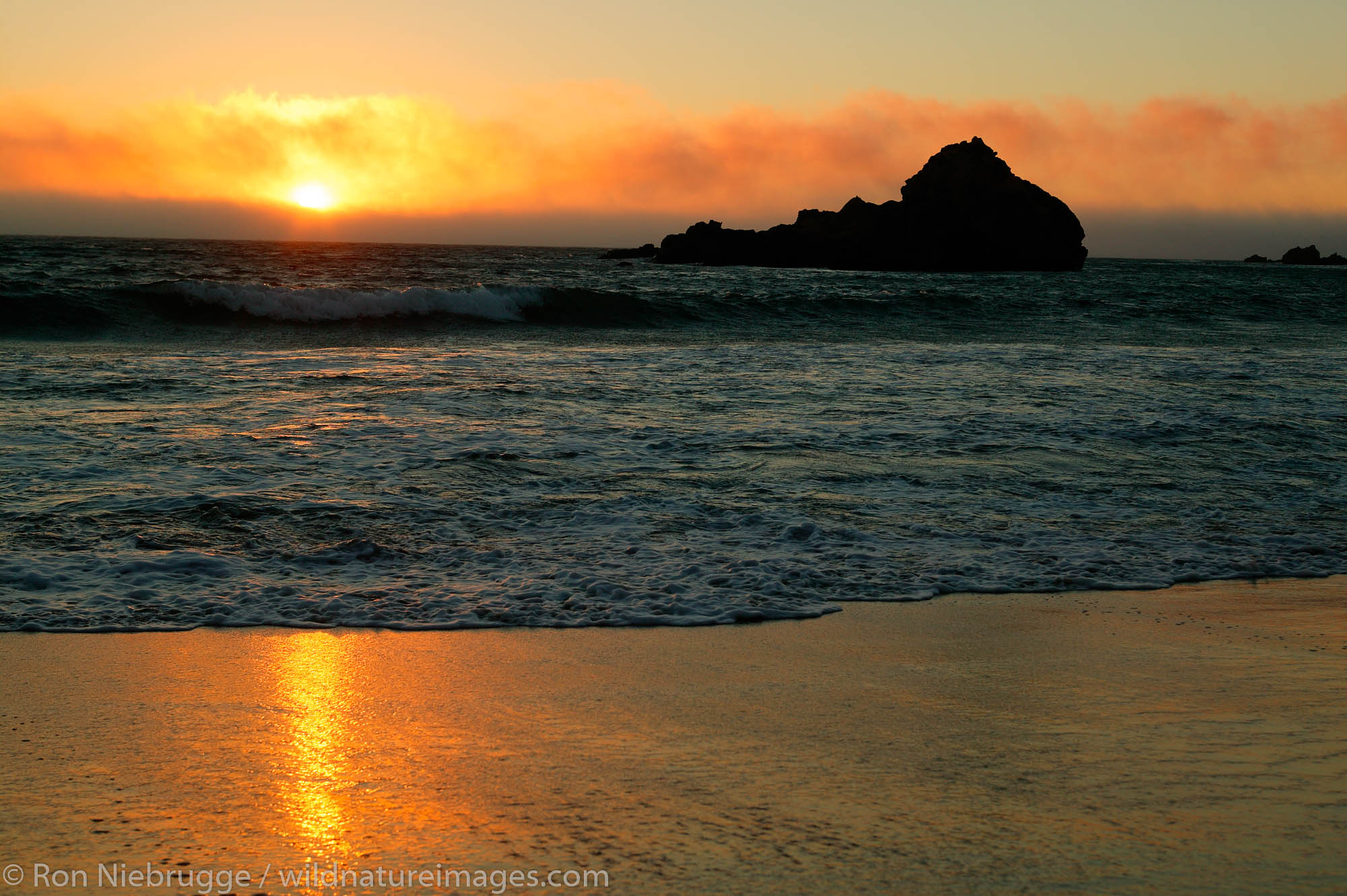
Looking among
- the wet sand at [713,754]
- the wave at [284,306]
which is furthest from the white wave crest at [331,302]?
Answer: the wet sand at [713,754]

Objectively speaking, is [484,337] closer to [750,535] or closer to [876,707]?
[750,535]

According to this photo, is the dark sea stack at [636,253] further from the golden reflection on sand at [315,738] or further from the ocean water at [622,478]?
the golden reflection on sand at [315,738]

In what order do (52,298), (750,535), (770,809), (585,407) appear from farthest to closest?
(52,298), (585,407), (750,535), (770,809)

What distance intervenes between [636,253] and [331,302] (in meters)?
75.8

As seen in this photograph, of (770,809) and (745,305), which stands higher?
(745,305)

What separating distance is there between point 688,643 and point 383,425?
513 cm

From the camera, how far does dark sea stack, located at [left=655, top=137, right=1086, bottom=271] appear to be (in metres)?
67.7

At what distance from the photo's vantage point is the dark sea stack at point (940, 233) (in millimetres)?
67688

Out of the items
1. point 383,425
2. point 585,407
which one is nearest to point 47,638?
point 383,425

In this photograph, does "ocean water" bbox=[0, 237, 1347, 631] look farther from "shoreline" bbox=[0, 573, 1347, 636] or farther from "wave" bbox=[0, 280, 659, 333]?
"wave" bbox=[0, 280, 659, 333]

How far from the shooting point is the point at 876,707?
121 inches

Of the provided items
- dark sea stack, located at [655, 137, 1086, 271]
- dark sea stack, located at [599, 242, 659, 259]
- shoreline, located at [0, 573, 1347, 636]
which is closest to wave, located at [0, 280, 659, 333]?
shoreline, located at [0, 573, 1347, 636]

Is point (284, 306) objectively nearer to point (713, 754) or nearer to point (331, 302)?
point (331, 302)

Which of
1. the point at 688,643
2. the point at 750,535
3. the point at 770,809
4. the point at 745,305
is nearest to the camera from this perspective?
the point at 770,809
